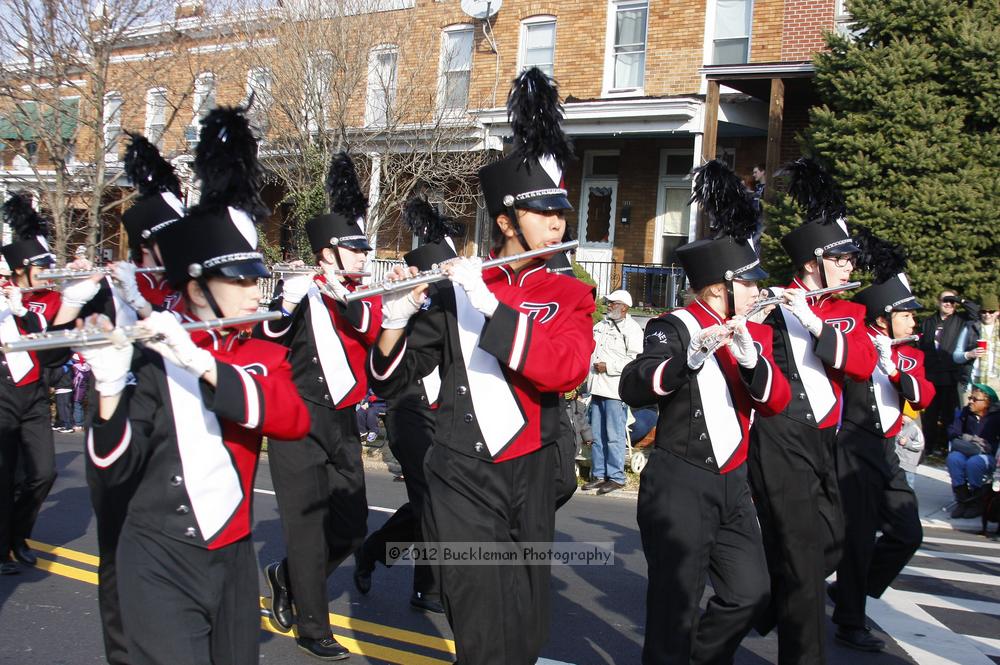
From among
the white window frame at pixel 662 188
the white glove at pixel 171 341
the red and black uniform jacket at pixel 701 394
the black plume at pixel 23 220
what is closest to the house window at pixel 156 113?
the black plume at pixel 23 220

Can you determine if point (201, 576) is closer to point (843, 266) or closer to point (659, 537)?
point (659, 537)

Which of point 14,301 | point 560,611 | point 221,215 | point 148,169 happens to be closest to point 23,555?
point 14,301

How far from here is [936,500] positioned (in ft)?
38.2

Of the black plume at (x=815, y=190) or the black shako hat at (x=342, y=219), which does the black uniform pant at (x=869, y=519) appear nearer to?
the black plume at (x=815, y=190)

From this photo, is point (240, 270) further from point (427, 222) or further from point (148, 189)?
point (427, 222)

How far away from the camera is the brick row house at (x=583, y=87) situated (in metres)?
17.6

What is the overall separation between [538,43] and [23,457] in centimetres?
1636

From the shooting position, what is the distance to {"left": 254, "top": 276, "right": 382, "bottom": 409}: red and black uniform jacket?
19.5 feet

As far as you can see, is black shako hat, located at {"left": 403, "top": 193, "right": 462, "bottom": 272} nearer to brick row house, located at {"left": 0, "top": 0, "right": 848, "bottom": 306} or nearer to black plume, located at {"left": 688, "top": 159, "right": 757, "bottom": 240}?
black plume, located at {"left": 688, "top": 159, "right": 757, "bottom": 240}

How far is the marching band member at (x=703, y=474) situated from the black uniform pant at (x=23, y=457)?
15.5 ft

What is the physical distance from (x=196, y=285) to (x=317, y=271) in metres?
2.34

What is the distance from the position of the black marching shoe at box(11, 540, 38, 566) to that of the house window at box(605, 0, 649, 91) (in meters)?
15.8

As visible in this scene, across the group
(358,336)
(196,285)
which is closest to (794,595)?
(358,336)

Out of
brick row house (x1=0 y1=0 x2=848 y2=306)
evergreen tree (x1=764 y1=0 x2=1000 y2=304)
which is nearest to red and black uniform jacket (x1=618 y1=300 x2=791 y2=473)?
evergreen tree (x1=764 y1=0 x2=1000 y2=304)
